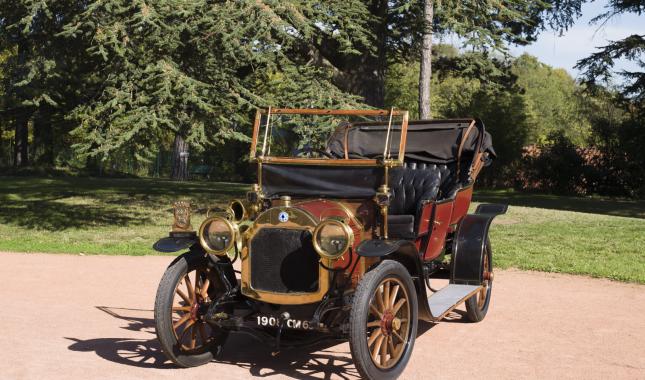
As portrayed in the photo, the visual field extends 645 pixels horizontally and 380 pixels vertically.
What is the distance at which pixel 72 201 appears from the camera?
22109 millimetres

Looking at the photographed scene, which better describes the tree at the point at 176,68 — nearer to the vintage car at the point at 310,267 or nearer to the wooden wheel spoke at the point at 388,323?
the vintage car at the point at 310,267

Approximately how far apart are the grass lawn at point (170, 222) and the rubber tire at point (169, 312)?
Answer: 22.4 feet

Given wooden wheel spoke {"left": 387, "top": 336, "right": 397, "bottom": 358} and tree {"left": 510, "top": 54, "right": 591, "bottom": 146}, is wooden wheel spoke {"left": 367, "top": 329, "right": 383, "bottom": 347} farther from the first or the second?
tree {"left": 510, "top": 54, "right": 591, "bottom": 146}

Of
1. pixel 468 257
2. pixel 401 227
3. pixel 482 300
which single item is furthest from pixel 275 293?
pixel 482 300

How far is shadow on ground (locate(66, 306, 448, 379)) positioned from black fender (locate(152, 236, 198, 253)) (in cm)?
88

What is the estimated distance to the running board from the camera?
21.1ft

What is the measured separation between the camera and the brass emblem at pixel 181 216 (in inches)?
248

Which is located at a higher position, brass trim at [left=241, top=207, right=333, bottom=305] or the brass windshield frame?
the brass windshield frame

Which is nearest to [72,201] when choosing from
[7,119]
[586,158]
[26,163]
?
[7,119]

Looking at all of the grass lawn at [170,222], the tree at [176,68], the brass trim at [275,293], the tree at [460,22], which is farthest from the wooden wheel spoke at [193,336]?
the tree at [460,22]

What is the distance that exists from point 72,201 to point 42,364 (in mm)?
16889

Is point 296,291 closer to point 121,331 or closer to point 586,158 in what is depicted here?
point 121,331

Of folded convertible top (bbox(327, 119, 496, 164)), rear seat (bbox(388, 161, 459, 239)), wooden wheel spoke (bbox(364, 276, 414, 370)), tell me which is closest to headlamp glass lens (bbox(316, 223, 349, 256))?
wooden wheel spoke (bbox(364, 276, 414, 370))

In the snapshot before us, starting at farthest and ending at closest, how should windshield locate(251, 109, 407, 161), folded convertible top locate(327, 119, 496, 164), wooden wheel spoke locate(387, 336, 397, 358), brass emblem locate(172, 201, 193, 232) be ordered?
folded convertible top locate(327, 119, 496, 164) → windshield locate(251, 109, 407, 161) → brass emblem locate(172, 201, 193, 232) → wooden wheel spoke locate(387, 336, 397, 358)
